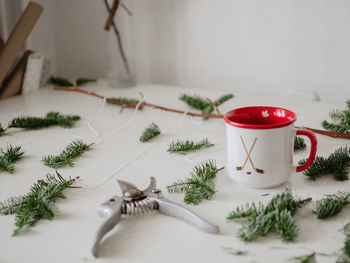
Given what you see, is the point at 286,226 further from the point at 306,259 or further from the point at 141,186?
the point at 141,186

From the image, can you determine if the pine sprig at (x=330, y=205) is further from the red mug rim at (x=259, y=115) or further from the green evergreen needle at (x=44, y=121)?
the green evergreen needle at (x=44, y=121)

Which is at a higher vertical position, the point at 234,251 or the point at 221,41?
the point at 221,41

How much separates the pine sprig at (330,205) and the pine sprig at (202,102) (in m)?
0.45

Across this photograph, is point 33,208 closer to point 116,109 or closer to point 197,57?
point 116,109

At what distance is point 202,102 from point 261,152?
44 cm

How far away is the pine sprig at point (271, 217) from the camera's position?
41 cm

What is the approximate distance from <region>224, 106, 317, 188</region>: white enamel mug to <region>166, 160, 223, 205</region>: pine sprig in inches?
1.5

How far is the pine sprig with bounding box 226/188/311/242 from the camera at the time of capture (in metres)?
0.41

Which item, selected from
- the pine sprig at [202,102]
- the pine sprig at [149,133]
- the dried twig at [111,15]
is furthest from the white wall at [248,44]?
the pine sprig at [149,133]

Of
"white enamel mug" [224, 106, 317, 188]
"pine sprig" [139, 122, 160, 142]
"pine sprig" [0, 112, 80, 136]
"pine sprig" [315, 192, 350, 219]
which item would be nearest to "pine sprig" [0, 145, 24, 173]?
"pine sprig" [0, 112, 80, 136]

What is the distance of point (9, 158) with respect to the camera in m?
0.66

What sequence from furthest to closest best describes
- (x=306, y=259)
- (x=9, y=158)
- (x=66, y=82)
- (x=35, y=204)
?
1. (x=66, y=82)
2. (x=9, y=158)
3. (x=35, y=204)
4. (x=306, y=259)

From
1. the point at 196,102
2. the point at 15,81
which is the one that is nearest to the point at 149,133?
the point at 196,102

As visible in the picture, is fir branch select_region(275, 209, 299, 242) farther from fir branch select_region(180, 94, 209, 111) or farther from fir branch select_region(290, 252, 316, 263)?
fir branch select_region(180, 94, 209, 111)
